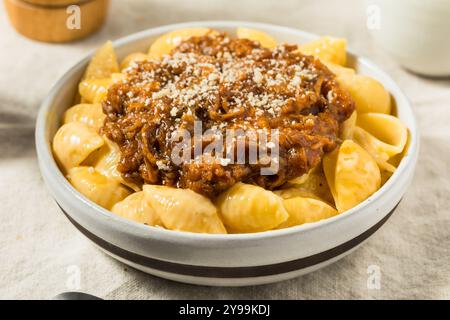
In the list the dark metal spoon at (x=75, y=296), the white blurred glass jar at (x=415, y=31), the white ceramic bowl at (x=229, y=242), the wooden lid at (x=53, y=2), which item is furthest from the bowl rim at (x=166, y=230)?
the wooden lid at (x=53, y=2)

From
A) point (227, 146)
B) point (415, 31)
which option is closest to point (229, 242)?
point (227, 146)

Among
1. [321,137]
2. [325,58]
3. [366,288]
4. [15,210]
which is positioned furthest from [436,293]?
[15,210]

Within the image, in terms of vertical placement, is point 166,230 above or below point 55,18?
above

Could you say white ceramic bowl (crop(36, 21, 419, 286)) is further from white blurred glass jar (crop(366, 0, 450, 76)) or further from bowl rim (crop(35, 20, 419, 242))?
white blurred glass jar (crop(366, 0, 450, 76))

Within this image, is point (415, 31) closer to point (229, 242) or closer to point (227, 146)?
point (227, 146)

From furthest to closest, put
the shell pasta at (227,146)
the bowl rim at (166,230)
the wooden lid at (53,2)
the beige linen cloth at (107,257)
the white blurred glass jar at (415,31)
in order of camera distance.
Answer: the wooden lid at (53,2), the white blurred glass jar at (415,31), the beige linen cloth at (107,257), the shell pasta at (227,146), the bowl rim at (166,230)

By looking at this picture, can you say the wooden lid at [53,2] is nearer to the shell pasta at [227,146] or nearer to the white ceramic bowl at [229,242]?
the shell pasta at [227,146]
